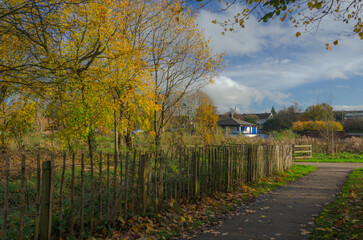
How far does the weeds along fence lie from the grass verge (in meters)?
0.21

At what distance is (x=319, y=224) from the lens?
583 centimetres

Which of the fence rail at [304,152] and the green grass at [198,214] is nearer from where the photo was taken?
the green grass at [198,214]

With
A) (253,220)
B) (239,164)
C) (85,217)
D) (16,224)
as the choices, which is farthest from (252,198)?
(16,224)

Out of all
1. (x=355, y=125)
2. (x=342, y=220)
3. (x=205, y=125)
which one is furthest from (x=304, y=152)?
(x=355, y=125)

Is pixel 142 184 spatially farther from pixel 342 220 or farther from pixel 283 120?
pixel 283 120

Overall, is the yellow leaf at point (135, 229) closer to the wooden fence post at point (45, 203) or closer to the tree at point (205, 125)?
the wooden fence post at point (45, 203)

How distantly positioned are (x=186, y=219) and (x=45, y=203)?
301 centimetres

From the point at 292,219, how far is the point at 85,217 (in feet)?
15.3

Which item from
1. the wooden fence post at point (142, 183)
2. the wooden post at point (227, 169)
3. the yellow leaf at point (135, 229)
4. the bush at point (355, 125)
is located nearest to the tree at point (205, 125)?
the wooden post at point (227, 169)

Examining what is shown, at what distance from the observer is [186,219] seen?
5.98 m

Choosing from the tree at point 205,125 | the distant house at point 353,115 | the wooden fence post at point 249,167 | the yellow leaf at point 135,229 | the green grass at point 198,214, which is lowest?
the green grass at point 198,214

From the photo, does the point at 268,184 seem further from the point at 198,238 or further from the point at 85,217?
the point at 85,217

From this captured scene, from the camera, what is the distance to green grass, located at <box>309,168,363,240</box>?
5055mm

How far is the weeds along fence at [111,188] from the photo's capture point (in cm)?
426
